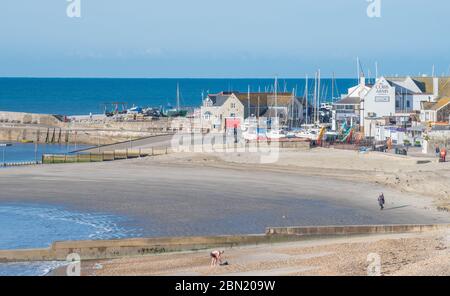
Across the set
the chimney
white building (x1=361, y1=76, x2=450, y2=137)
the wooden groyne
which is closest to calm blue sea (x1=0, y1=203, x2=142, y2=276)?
the wooden groyne

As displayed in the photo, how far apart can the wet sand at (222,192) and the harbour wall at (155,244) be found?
6.93 ft

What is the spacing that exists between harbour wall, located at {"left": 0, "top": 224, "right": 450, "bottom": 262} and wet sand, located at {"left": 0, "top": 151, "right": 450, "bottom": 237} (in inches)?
83.2

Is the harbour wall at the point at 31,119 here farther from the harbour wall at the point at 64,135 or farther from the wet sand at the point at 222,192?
the wet sand at the point at 222,192

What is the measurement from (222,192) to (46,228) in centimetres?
966

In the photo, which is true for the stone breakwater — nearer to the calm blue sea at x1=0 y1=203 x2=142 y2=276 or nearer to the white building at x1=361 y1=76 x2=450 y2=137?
the white building at x1=361 y1=76 x2=450 y2=137

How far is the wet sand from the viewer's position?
3384cm

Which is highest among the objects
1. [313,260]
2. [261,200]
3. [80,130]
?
[80,130]

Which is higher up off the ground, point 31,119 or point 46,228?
point 31,119

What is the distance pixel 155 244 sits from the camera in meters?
28.5

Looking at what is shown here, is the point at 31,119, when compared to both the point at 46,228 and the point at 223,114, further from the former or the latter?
the point at 46,228

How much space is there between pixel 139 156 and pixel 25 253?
28.9 meters

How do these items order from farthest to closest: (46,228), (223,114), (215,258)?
(223,114) → (46,228) → (215,258)

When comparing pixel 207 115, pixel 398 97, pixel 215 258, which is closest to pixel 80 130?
pixel 207 115

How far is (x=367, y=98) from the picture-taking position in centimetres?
6869
